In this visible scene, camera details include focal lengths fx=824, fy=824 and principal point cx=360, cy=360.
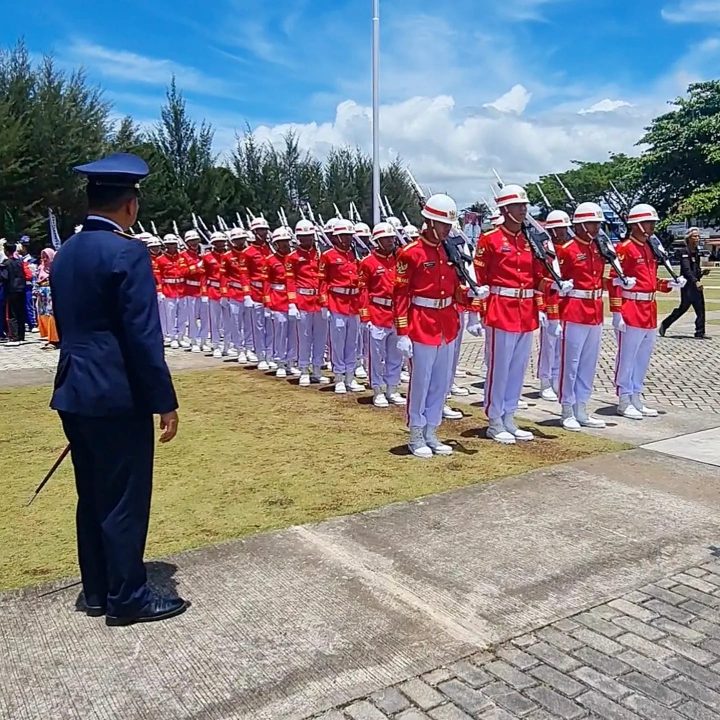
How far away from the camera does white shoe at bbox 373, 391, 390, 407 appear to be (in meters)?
8.88

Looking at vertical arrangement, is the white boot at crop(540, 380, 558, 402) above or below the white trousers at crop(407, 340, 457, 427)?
→ below

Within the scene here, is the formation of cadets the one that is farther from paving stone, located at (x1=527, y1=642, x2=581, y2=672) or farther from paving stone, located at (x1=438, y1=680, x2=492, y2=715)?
paving stone, located at (x1=438, y1=680, x2=492, y2=715)

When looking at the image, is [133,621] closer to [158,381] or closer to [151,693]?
[151,693]

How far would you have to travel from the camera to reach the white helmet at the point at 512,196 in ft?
21.9

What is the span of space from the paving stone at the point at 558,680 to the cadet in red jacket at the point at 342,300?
21.8 ft

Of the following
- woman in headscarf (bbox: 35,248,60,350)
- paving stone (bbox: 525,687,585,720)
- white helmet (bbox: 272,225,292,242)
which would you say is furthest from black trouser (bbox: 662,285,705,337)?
paving stone (bbox: 525,687,585,720)

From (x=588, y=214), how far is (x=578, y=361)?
1360 millimetres

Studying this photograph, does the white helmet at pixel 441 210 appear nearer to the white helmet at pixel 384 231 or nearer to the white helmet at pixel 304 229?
the white helmet at pixel 384 231

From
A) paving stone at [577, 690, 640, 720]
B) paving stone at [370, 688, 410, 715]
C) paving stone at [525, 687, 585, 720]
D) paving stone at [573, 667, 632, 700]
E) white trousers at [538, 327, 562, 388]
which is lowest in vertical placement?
paving stone at [370, 688, 410, 715]

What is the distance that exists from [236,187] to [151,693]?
108 ft

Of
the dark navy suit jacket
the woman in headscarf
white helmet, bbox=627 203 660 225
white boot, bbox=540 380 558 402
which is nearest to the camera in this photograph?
the dark navy suit jacket

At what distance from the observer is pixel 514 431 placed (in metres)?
7.19

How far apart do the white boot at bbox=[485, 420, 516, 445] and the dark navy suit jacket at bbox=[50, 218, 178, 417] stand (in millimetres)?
4056

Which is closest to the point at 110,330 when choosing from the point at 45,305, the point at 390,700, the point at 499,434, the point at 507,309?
the point at 390,700
